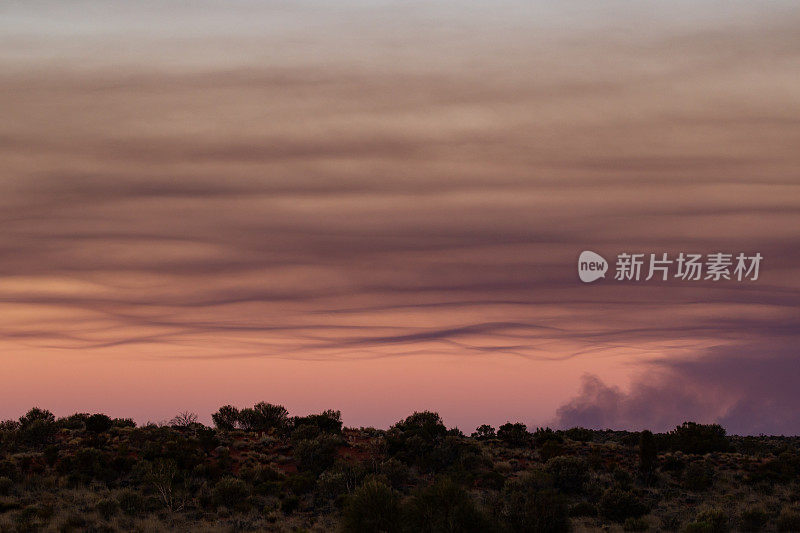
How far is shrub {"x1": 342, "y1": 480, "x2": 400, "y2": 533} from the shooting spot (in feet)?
92.6

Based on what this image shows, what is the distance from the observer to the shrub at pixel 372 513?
28234 mm

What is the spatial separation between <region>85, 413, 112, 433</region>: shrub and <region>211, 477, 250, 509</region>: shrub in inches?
753

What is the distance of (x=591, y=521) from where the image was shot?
3888cm

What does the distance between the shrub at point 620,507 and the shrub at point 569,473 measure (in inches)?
189

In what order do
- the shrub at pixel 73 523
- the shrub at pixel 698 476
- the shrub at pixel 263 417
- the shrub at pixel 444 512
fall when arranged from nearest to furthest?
1. the shrub at pixel 444 512
2. the shrub at pixel 73 523
3. the shrub at pixel 698 476
4. the shrub at pixel 263 417

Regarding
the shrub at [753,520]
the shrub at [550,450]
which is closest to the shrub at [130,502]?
the shrub at [550,450]

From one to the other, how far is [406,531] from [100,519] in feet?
58.7

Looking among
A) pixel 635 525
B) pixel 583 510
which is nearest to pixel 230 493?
pixel 583 510

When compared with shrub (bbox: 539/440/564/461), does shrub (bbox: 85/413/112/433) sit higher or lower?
lower

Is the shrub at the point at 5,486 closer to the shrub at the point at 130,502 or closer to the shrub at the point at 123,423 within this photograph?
the shrub at the point at 130,502

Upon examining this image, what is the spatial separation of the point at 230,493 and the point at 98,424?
20.7 metres

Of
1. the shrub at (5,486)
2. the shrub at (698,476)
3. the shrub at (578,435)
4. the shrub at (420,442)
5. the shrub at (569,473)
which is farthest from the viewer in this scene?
the shrub at (578,435)

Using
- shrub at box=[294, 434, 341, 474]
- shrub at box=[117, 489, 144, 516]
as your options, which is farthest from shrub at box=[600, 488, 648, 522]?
shrub at box=[117, 489, 144, 516]

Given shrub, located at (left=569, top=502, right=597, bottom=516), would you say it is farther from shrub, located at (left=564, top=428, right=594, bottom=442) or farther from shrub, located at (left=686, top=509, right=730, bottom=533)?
shrub, located at (left=564, top=428, right=594, bottom=442)
